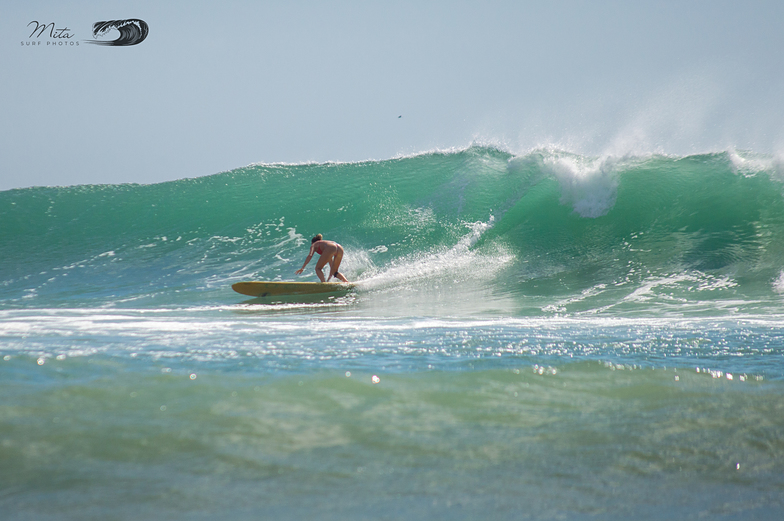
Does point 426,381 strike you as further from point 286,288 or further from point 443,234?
point 443,234

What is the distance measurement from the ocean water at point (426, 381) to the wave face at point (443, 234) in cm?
9

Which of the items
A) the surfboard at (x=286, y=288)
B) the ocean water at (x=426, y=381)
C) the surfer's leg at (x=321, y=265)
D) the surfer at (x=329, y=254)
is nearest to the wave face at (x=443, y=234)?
the ocean water at (x=426, y=381)

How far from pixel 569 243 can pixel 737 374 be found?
24.0 ft

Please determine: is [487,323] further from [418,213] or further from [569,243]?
[418,213]

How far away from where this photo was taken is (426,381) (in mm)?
3215

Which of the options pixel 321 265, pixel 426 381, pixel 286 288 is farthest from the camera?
pixel 321 265

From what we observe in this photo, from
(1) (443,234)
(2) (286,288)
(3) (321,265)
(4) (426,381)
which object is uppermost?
(1) (443,234)

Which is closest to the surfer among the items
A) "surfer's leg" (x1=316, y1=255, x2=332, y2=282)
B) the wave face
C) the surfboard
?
"surfer's leg" (x1=316, y1=255, x2=332, y2=282)

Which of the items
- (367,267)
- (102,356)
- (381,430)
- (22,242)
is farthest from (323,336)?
(22,242)

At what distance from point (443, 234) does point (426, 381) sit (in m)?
8.39

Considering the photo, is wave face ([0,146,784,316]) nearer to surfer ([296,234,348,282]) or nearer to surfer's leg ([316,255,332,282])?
surfer ([296,234,348,282])

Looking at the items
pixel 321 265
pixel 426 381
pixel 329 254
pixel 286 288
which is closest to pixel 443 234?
pixel 329 254

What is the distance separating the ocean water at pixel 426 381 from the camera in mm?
1967

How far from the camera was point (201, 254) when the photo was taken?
37.4ft
